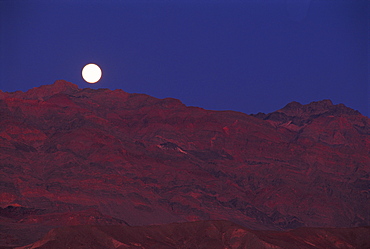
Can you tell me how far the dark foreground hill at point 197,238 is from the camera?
9281cm

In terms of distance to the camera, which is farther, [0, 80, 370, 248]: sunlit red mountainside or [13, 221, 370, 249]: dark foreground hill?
[0, 80, 370, 248]: sunlit red mountainside

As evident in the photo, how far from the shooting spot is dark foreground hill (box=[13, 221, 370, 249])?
305ft

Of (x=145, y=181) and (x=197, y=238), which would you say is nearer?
(x=197, y=238)

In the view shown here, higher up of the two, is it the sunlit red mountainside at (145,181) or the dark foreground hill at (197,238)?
the sunlit red mountainside at (145,181)

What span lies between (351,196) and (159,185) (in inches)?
2249

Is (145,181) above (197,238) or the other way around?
above

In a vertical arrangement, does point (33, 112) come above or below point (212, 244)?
above

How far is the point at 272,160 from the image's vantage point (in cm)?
19975

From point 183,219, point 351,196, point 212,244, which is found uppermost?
point 351,196

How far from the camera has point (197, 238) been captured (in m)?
104

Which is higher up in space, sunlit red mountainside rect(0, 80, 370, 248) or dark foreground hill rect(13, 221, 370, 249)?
sunlit red mountainside rect(0, 80, 370, 248)

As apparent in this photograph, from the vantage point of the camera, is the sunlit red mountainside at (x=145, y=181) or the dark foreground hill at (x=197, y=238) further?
the sunlit red mountainside at (x=145, y=181)

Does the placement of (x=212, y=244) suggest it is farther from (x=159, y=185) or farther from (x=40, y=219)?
(x=159, y=185)

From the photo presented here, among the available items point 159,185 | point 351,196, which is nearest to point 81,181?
point 159,185
